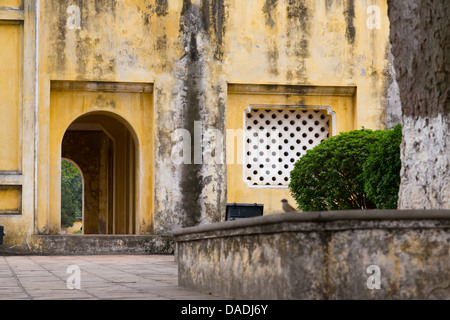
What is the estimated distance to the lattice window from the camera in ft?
52.3

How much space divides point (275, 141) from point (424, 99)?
8.79m

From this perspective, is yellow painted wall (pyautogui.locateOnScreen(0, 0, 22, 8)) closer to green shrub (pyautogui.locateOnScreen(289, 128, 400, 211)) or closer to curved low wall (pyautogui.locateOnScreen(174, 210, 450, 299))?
green shrub (pyautogui.locateOnScreen(289, 128, 400, 211))

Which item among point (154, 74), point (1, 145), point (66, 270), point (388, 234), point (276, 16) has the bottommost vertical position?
point (66, 270)

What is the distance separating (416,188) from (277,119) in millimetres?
8971

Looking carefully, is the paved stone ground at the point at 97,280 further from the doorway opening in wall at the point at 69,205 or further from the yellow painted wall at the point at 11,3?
the doorway opening in wall at the point at 69,205

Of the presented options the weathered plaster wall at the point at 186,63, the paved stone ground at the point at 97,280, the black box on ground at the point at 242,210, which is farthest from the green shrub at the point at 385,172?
the weathered plaster wall at the point at 186,63

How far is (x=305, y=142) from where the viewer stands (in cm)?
1612

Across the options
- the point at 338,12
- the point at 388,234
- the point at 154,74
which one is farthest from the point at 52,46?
the point at 388,234

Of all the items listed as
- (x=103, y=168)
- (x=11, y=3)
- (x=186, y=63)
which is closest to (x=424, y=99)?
(x=186, y=63)

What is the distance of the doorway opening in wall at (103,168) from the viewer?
1902cm

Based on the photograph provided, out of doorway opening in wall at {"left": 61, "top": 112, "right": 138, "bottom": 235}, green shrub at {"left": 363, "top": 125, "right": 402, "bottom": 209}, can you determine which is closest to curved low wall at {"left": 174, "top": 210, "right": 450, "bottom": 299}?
green shrub at {"left": 363, "top": 125, "right": 402, "bottom": 209}

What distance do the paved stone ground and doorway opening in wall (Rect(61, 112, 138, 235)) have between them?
6424 millimetres

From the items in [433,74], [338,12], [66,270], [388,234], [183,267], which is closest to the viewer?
[388,234]

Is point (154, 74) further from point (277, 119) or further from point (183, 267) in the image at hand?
point (183, 267)
